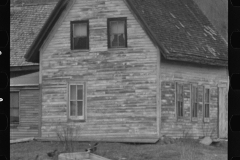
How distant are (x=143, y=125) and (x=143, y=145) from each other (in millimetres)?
1202

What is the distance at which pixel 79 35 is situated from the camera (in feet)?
94.4

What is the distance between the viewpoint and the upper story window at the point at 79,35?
28656 millimetres

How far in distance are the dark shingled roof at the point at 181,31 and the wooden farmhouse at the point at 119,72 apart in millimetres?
67

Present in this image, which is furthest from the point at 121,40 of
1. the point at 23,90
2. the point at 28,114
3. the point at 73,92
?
the point at 28,114

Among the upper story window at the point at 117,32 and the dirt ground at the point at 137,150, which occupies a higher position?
the upper story window at the point at 117,32

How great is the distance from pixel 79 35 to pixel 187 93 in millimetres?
5804

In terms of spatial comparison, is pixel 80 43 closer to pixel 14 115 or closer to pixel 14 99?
pixel 14 99

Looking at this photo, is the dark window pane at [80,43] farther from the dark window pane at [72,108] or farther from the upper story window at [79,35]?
the dark window pane at [72,108]

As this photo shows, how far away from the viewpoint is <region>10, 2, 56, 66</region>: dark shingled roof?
35.4 m

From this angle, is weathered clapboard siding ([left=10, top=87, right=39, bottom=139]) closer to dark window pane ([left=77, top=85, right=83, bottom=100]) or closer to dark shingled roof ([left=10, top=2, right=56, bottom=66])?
dark shingled roof ([left=10, top=2, right=56, bottom=66])

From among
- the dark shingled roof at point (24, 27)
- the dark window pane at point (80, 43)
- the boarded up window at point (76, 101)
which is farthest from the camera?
the dark shingled roof at point (24, 27)

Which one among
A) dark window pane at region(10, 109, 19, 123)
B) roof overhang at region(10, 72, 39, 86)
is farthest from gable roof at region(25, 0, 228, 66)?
dark window pane at region(10, 109, 19, 123)

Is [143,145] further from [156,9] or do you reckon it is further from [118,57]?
[156,9]

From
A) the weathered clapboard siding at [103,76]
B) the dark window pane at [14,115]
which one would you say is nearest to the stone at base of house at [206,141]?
the weathered clapboard siding at [103,76]
